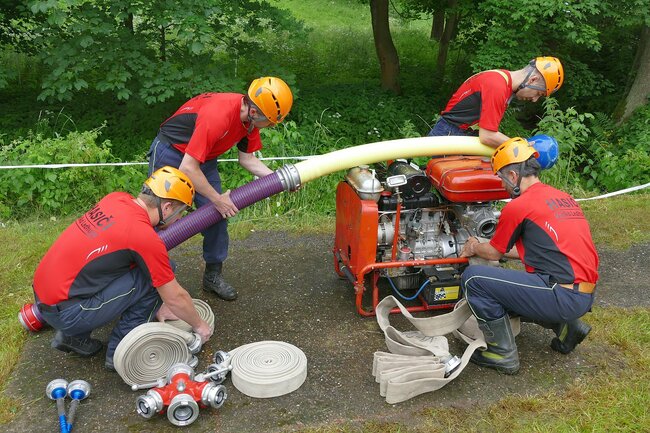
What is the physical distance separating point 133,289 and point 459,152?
2.57 m

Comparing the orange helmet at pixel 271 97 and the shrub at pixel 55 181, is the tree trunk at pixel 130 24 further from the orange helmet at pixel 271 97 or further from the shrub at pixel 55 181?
the orange helmet at pixel 271 97

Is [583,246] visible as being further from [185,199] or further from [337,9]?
[337,9]

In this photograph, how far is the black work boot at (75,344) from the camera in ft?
12.6

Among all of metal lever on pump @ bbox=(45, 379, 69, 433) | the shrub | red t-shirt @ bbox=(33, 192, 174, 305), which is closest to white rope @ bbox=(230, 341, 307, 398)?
red t-shirt @ bbox=(33, 192, 174, 305)

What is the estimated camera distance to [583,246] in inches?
142

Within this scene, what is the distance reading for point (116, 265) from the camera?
11.6ft

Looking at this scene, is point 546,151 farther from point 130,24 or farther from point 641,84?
point 641,84

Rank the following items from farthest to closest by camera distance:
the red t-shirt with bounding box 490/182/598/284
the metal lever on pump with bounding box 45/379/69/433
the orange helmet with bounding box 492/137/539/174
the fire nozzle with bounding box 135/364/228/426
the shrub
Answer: the shrub < the orange helmet with bounding box 492/137/539/174 < the red t-shirt with bounding box 490/182/598/284 < the metal lever on pump with bounding box 45/379/69/433 < the fire nozzle with bounding box 135/364/228/426

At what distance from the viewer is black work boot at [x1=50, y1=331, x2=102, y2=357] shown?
3.84 m

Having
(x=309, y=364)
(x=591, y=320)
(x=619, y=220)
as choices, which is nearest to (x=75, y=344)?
(x=309, y=364)

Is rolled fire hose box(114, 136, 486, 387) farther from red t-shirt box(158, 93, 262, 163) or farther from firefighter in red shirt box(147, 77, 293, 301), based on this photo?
red t-shirt box(158, 93, 262, 163)

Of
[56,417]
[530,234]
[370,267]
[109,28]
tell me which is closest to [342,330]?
[370,267]

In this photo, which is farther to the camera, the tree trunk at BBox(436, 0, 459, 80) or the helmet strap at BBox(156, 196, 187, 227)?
the tree trunk at BBox(436, 0, 459, 80)

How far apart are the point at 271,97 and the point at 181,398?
6.45 ft
